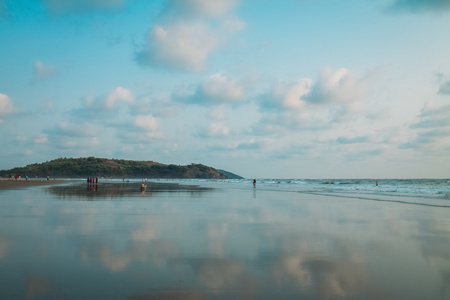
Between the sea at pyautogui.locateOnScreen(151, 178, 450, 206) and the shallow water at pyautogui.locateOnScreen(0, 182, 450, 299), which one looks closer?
the shallow water at pyautogui.locateOnScreen(0, 182, 450, 299)

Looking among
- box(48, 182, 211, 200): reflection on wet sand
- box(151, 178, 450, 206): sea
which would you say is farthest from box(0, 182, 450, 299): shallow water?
box(151, 178, 450, 206): sea

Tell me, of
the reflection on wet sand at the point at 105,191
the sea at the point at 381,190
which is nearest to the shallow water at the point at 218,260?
the reflection on wet sand at the point at 105,191

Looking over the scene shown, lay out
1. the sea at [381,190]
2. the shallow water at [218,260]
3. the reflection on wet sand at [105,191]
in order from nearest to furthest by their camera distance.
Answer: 1. the shallow water at [218,260]
2. the reflection on wet sand at [105,191]
3. the sea at [381,190]

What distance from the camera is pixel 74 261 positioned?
7.16 meters

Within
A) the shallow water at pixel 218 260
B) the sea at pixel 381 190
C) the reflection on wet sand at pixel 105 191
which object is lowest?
the sea at pixel 381 190

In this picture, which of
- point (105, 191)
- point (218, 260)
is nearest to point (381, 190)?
point (105, 191)

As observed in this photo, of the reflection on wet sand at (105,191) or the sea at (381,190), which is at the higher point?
the reflection on wet sand at (105,191)

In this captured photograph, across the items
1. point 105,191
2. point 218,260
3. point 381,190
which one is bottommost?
point 381,190

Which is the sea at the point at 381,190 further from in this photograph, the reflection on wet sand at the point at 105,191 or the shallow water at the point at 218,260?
the shallow water at the point at 218,260

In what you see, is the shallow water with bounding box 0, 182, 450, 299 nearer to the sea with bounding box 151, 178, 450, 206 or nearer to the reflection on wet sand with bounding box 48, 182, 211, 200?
the reflection on wet sand with bounding box 48, 182, 211, 200

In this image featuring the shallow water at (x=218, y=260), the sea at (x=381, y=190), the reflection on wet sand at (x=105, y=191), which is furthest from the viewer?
the sea at (x=381, y=190)

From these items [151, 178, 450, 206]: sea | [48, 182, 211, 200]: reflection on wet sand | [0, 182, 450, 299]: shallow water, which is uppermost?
[48, 182, 211, 200]: reflection on wet sand

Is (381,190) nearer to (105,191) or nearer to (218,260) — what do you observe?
(105,191)

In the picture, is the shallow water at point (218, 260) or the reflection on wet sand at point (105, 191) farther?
the reflection on wet sand at point (105, 191)
